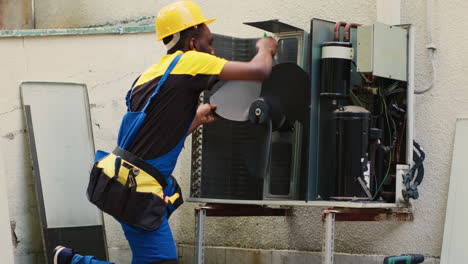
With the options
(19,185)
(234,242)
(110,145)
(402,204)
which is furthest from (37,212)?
(402,204)

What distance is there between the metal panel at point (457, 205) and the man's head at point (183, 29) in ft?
6.49

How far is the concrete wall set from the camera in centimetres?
612

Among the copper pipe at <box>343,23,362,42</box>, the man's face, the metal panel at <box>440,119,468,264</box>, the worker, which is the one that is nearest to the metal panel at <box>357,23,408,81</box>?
the copper pipe at <box>343,23,362,42</box>

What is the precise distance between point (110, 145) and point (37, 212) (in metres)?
0.86

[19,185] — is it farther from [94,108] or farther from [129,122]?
[129,122]

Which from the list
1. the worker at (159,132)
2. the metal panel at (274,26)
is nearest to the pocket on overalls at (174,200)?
the worker at (159,132)

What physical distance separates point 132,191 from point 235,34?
2.60 m

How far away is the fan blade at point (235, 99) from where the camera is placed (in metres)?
5.56

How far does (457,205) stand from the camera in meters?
5.92

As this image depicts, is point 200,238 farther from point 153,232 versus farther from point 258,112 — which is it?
point 153,232

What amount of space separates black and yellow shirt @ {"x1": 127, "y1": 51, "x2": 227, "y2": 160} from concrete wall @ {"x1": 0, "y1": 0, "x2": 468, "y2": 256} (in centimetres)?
200

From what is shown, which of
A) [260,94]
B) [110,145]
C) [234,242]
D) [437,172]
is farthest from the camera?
[110,145]

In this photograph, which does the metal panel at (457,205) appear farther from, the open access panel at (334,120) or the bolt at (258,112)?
the bolt at (258,112)

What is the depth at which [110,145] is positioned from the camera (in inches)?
297
